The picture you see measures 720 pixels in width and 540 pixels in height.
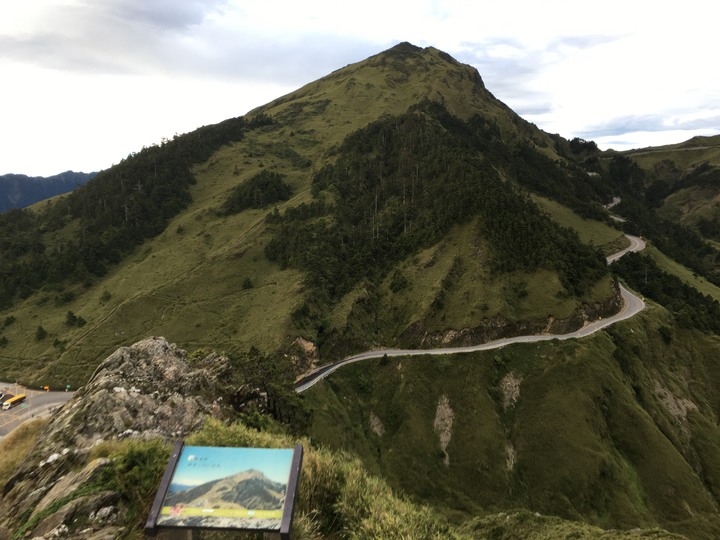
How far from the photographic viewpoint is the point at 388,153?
153 metres

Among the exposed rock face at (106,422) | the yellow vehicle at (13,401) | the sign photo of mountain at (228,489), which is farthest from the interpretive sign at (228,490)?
the yellow vehicle at (13,401)

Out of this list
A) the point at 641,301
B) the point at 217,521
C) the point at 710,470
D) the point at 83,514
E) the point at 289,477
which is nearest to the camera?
the point at 217,521

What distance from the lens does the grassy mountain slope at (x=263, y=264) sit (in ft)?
313

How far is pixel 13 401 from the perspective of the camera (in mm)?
83875

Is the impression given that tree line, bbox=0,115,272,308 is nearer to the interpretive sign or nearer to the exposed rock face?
the exposed rock face

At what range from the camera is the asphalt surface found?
253ft

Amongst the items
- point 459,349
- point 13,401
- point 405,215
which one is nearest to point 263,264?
point 405,215

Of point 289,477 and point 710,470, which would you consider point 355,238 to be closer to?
point 710,470

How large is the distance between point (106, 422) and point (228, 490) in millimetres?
16414

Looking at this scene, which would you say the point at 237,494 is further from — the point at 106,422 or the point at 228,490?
the point at 106,422

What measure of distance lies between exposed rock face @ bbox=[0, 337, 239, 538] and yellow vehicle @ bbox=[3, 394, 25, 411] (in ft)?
248

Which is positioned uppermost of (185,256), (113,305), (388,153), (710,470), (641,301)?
(388,153)

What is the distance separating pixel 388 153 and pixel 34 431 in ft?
468

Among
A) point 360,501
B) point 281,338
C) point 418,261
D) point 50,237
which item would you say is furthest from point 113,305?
point 360,501
